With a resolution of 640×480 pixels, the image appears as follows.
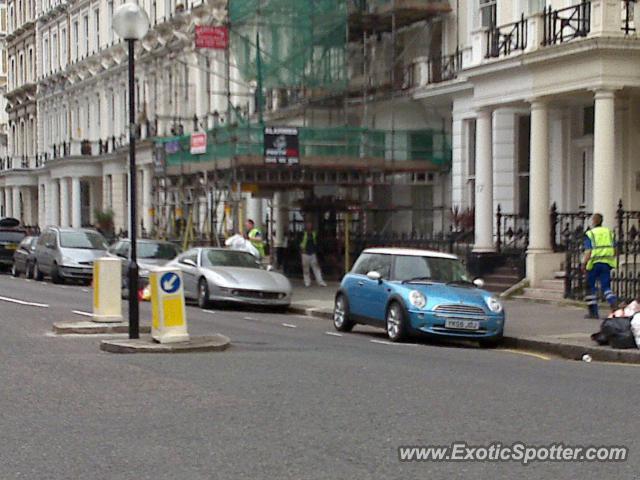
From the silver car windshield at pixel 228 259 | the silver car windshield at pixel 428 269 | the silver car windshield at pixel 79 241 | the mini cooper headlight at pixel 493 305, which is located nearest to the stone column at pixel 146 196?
the silver car windshield at pixel 79 241

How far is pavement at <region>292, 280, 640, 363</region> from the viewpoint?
52.6 feet

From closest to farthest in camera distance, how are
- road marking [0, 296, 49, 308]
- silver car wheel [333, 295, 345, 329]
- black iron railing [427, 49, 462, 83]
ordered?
silver car wheel [333, 295, 345, 329]
road marking [0, 296, 49, 308]
black iron railing [427, 49, 462, 83]

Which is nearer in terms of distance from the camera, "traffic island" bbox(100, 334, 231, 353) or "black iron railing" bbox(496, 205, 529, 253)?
"traffic island" bbox(100, 334, 231, 353)

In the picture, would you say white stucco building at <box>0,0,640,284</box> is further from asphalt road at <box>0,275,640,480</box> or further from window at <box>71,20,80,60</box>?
asphalt road at <box>0,275,640,480</box>

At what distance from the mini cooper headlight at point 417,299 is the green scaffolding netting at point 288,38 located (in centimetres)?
1576

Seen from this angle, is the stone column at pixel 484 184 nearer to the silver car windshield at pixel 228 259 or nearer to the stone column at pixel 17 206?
the silver car windshield at pixel 228 259

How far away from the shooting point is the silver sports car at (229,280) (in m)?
23.4

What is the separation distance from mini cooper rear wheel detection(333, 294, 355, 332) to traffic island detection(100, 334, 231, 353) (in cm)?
420

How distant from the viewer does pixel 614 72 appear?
22297mm

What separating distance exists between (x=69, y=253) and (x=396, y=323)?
692 inches

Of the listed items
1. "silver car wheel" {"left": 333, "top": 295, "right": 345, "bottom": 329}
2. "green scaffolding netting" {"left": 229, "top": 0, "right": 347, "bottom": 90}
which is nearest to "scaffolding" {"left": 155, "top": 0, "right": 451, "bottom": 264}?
"green scaffolding netting" {"left": 229, "top": 0, "right": 347, "bottom": 90}

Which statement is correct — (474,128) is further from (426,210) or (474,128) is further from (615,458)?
(615,458)

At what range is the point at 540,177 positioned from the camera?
79.0 feet

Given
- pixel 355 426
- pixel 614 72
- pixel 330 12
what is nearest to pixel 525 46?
pixel 614 72
